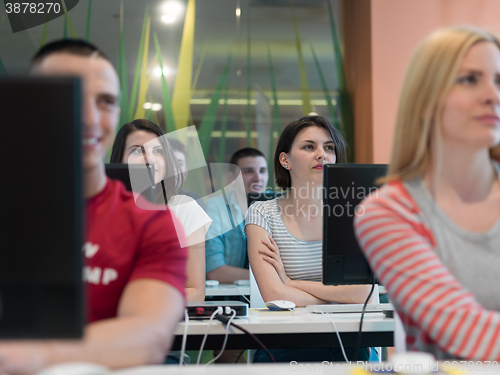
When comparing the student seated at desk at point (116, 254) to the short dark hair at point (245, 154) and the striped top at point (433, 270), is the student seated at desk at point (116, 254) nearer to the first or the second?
the striped top at point (433, 270)

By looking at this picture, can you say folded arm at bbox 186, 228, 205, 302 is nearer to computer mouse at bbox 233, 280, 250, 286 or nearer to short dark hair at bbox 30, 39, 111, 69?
computer mouse at bbox 233, 280, 250, 286

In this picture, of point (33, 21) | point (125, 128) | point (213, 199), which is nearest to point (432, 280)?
point (125, 128)

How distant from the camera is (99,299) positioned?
0.95 metres

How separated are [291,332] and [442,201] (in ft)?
2.20

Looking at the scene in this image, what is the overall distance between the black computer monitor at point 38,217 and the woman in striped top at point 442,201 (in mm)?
568

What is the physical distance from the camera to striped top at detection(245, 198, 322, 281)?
2014mm

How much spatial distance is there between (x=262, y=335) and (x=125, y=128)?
4.29 feet

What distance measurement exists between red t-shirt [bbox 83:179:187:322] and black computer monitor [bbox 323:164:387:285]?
61cm

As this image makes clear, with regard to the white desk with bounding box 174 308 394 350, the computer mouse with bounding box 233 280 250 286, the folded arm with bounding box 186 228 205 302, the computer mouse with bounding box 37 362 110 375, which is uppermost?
the computer mouse with bounding box 37 362 110 375

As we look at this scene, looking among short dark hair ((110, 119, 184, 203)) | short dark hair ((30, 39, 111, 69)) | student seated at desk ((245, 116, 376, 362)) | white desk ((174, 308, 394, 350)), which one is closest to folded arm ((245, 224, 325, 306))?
student seated at desk ((245, 116, 376, 362))

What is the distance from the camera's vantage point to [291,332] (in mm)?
1476

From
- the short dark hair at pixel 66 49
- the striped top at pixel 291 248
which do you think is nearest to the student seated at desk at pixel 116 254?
the short dark hair at pixel 66 49

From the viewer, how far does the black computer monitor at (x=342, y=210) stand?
4.83ft

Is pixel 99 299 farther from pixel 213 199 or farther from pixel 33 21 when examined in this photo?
pixel 33 21
